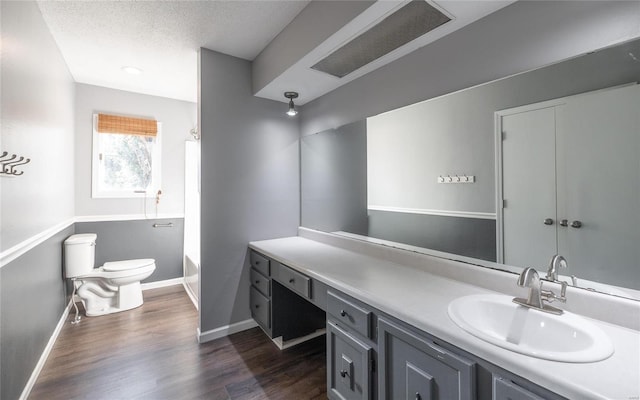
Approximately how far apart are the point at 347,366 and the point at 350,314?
0.29 meters

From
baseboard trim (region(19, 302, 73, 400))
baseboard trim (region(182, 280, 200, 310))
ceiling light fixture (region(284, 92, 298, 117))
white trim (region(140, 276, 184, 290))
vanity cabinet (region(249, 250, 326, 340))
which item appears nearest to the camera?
baseboard trim (region(19, 302, 73, 400))

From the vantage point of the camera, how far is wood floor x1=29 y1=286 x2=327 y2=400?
1.77 metres

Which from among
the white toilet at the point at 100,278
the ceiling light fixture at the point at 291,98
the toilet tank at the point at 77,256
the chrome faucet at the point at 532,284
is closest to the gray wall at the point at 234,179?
the ceiling light fixture at the point at 291,98

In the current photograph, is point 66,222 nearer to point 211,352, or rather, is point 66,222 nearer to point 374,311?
point 211,352

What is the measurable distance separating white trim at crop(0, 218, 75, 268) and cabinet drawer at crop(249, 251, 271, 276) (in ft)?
4.81

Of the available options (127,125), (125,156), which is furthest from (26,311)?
(127,125)

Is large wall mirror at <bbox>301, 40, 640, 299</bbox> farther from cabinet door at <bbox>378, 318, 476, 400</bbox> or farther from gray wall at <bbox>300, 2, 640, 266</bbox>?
cabinet door at <bbox>378, 318, 476, 400</bbox>

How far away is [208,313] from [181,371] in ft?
1.59

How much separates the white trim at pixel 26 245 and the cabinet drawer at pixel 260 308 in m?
1.53

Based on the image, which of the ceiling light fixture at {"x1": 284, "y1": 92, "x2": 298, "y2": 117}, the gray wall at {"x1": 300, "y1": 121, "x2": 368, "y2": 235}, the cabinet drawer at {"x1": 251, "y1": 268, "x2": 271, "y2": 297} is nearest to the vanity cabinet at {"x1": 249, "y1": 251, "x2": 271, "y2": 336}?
the cabinet drawer at {"x1": 251, "y1": 268, "x2": 271, "y2": 297}

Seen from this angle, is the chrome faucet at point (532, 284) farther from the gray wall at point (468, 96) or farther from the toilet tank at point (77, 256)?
the toilet tank at point (77, 256)

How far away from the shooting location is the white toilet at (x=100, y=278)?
276 cm

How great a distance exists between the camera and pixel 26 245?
5.60 feet

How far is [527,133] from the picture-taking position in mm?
1296
